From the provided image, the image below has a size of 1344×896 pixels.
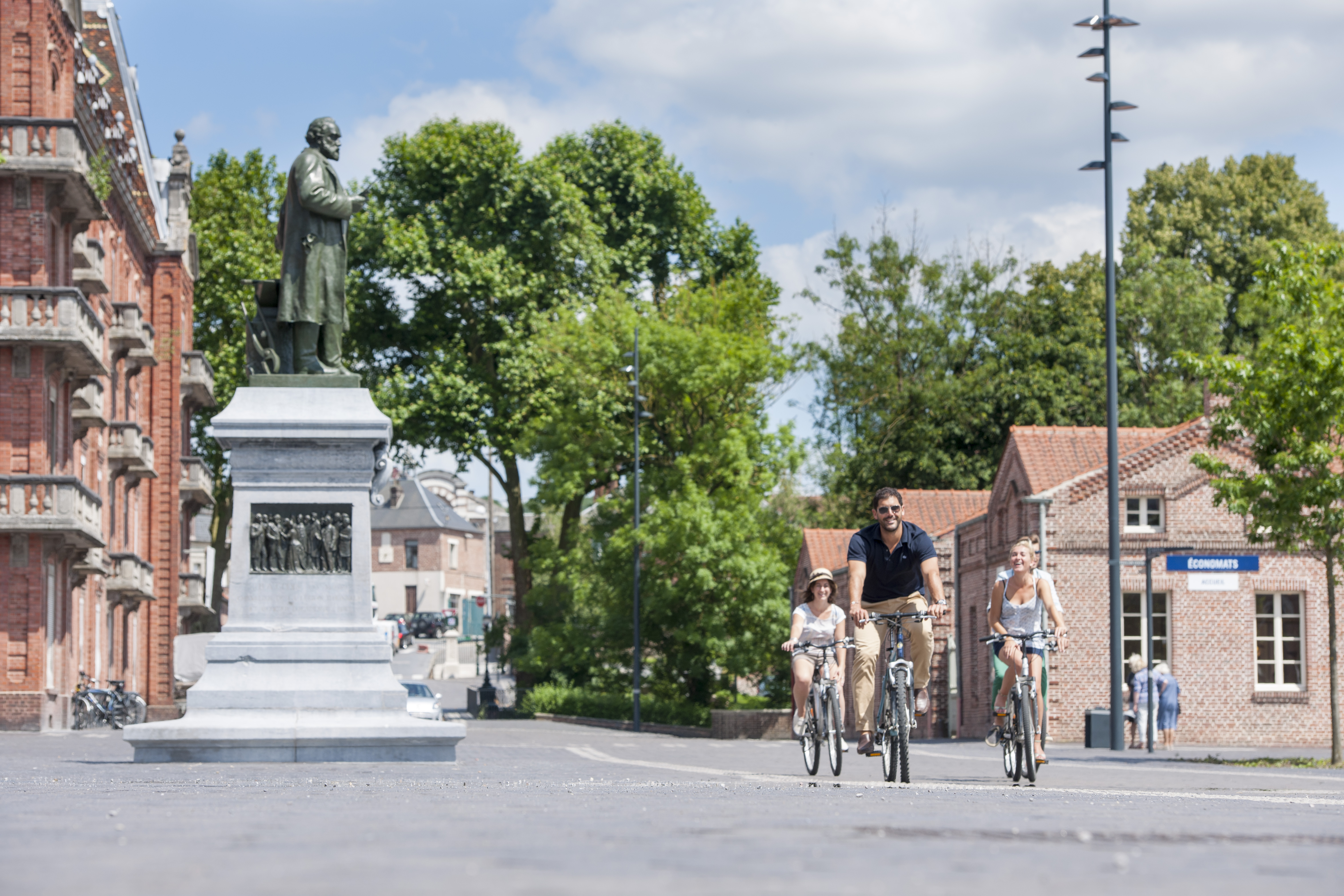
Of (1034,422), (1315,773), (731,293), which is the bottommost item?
(1315,773)

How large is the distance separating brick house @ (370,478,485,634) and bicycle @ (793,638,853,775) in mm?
128612

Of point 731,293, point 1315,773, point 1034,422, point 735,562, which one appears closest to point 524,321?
point 731,293

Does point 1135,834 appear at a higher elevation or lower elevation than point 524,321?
lower

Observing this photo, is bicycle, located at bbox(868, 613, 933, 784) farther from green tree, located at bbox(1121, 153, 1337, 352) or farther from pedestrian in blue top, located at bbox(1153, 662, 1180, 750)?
green tree, located at bbox(1121, 153, 1337, 352)

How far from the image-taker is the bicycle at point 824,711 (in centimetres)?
1352

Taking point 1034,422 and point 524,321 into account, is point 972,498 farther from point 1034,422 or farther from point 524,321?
point 524,321

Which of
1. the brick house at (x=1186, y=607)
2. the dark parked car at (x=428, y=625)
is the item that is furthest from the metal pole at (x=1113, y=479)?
the dark parked car at (x=428, y=625)

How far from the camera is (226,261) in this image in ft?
179

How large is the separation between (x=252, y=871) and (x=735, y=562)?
4036 cm

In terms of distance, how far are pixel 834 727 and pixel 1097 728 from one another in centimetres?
1930

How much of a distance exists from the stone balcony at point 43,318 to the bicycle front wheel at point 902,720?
27.0 metres

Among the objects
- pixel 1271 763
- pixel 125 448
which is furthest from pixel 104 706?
pixel 1271 763

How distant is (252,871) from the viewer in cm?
514

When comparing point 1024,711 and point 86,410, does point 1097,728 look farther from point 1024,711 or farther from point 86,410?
point 86,410
